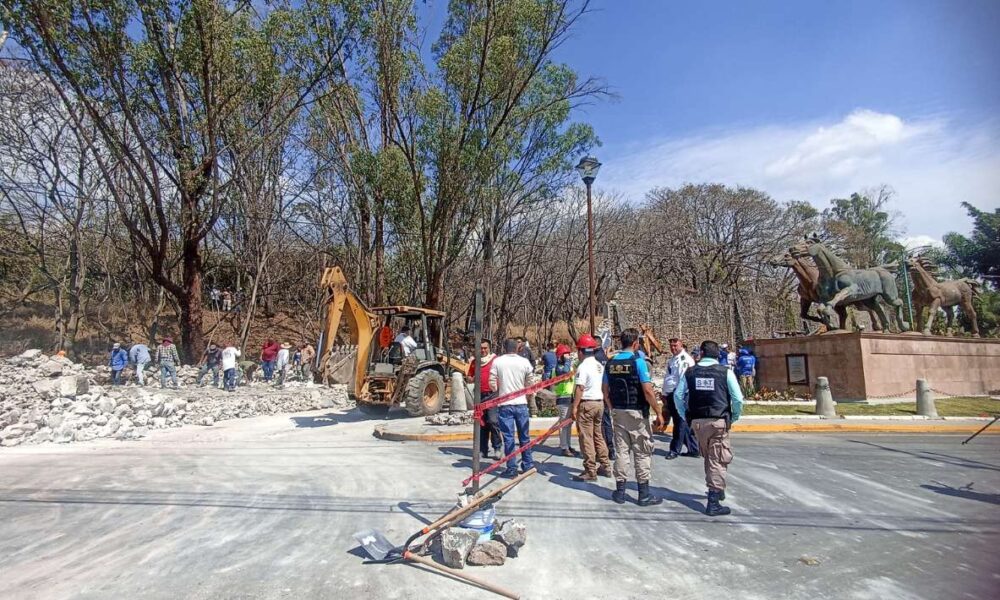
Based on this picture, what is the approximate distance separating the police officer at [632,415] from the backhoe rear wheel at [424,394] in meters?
8.22

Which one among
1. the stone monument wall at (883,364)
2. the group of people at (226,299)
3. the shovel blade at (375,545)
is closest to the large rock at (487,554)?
the shovel blade at (375,545)

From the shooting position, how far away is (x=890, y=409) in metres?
15.9

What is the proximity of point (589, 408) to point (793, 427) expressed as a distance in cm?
774

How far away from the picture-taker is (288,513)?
20.6 feet

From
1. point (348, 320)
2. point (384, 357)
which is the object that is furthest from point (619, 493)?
point (348, 320)

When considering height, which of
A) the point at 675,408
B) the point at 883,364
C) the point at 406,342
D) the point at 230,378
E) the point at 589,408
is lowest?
the point at 675,408

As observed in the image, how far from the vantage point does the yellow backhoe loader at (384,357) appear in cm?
1397

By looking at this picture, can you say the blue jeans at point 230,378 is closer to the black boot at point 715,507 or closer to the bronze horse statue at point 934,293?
the black boot at point 715,507

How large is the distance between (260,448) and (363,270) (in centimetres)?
1564

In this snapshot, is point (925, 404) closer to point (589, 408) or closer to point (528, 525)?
point (589, 408)

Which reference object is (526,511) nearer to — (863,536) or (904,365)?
(863,536)

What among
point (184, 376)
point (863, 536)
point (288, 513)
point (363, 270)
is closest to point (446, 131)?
point (363, 270)

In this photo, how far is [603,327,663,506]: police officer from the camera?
6.39 metres

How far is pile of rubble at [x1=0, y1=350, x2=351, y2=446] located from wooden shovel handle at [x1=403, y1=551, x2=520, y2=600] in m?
10.5
